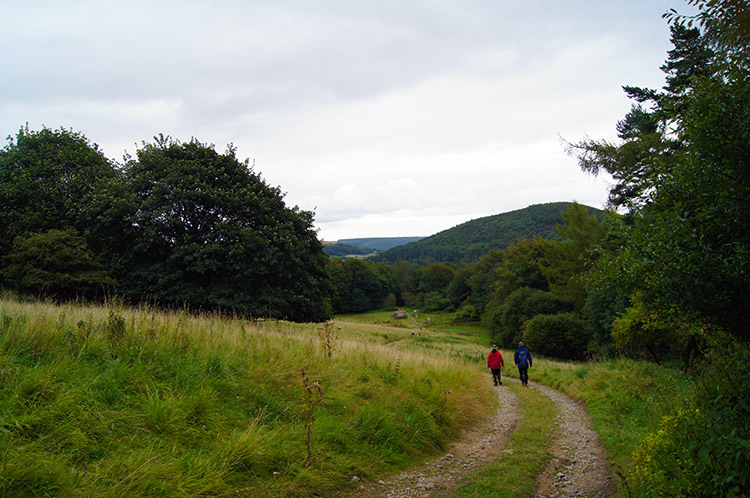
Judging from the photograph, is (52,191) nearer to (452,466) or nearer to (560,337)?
(452,466)

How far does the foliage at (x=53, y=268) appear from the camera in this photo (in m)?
15.1

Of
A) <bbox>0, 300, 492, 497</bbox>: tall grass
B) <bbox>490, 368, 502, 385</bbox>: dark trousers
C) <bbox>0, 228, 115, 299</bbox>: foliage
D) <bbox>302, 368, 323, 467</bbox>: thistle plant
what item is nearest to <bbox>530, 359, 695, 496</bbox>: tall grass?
<bbox>490, 368, 502, 385</bbox>: dark trousers

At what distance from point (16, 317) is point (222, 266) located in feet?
43.7

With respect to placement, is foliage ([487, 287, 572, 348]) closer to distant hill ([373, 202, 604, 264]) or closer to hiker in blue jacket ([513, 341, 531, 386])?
hiker in blue jacket ([513, 341, 531, 386])

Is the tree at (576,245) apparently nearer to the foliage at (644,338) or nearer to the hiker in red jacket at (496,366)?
the foliage at (644,338)

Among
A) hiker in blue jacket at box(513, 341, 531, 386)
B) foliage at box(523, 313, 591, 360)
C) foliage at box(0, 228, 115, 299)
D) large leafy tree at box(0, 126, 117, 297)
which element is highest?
large leafy tree at box(0, 126, 117, 297)

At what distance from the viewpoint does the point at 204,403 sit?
5199mm

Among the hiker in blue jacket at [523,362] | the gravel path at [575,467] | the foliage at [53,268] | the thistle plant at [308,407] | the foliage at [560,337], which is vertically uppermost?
the foliage at [53,268]

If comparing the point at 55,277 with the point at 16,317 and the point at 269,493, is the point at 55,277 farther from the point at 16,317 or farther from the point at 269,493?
the point at 269,493

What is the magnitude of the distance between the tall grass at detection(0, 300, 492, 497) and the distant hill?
131 metres

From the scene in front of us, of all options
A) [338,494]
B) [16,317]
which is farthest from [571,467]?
[16,317]

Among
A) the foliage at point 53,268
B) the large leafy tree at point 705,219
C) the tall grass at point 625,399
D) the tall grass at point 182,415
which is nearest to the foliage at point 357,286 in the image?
the foliage at point 53,268

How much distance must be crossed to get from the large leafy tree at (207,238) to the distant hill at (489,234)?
121m

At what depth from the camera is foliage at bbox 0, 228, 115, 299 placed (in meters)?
15.1
